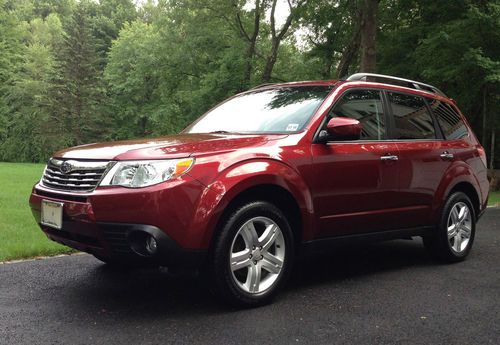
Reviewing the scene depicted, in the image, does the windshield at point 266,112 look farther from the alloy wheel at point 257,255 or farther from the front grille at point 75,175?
the front grille at point 75,175

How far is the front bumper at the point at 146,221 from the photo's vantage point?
3.47m

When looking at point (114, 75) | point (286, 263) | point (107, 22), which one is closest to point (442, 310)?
point (286, 263)

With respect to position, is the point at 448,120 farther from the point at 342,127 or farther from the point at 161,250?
the point at 161,250

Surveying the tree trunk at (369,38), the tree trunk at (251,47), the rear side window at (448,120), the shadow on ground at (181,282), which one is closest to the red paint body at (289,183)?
the rear side window at (448,120)

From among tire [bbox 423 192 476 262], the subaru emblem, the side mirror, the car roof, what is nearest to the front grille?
the subaru emblem

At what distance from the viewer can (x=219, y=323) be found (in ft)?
11.7

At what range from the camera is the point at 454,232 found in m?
5.63

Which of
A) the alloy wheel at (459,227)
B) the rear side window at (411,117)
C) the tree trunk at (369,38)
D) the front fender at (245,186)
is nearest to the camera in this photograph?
the front fender at (245,186)

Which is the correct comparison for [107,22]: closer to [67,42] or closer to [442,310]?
[67,42]

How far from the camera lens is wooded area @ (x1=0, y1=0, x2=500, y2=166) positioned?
16422mm

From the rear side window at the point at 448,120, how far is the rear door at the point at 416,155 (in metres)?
0.19

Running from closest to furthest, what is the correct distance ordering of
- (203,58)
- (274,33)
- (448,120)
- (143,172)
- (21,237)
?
(143,172)
(448,120)
(21,237)
(274,33)
(203,58)

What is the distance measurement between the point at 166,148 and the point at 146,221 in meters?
0.60

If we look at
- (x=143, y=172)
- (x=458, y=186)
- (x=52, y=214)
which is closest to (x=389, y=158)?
(x=458, y=186)
